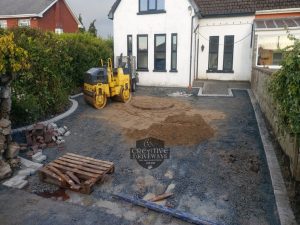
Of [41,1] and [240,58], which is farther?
[41,1]

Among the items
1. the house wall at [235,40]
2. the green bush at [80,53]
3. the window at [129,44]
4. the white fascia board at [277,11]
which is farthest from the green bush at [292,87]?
the window at [129,44]

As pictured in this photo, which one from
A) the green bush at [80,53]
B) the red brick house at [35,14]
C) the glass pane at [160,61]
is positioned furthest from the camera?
the red brick house at [35,14]

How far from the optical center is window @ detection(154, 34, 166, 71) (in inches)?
637

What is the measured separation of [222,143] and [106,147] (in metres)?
2.99

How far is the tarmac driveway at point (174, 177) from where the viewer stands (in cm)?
412

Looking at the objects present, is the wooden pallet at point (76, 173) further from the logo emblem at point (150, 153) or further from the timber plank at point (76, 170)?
the logo emblem at point (150, 153)

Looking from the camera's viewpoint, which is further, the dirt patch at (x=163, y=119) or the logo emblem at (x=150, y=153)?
the dirt patch at (x=163, y=119)

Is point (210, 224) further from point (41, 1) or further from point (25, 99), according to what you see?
point (41, 1)

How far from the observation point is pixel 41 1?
2700 cm

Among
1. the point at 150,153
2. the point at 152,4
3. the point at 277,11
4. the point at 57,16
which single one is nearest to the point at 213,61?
the point at 277,11

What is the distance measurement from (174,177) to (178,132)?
102 inches

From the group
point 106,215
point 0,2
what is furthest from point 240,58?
point 0,2

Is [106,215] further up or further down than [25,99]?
further down

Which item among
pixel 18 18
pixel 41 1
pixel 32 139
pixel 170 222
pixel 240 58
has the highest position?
pixel 41 1
